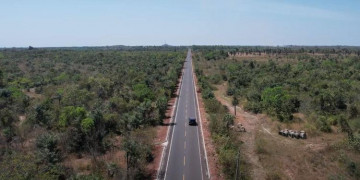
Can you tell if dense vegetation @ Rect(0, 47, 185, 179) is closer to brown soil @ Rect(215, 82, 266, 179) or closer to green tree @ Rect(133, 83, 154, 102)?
green tree @ Rect(133, 83, 154, 102)

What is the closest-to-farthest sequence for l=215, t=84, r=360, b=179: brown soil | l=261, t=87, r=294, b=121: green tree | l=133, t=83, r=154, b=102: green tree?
l=215, t=84, r=360, b=179: brown soil → l=261, t=87, r=294, b=121: green tree → l=133, t=83, r=154, b=102: green tree

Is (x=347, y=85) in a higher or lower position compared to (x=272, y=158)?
higher

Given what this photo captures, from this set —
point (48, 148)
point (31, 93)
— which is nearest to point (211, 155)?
point (48, 148)

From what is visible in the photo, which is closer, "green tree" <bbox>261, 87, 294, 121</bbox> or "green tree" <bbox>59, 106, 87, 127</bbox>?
"green tree" <bbox>59, 106, 87, 127</bbox>

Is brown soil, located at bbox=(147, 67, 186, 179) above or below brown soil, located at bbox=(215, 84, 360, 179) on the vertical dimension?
above

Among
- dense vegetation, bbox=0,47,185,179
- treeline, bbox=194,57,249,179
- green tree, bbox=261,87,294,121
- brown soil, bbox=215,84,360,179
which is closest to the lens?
dense vegetation, bbox=0,47,185,179

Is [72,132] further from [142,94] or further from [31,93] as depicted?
[31,93]

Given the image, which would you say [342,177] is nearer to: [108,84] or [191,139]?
[191,139]

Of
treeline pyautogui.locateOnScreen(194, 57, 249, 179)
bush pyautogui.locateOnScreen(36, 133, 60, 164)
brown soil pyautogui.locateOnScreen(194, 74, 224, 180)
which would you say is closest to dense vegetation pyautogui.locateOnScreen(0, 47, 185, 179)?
bush pyautogui.locateOnScreen(36, 133, 60, 164)

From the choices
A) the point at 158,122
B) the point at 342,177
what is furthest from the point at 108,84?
the point at 342,177
